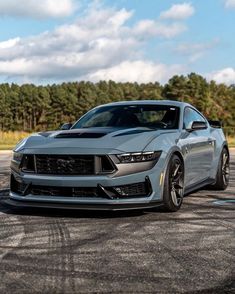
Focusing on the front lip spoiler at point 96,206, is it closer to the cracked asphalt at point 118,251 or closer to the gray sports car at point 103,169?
the gray sports car at point 103,169

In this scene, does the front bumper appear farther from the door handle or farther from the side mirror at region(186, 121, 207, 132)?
the door handle

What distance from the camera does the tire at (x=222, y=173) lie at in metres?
8.56

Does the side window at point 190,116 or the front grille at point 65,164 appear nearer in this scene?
the front grille at point 65,164

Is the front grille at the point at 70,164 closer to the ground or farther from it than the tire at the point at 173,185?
farther from it

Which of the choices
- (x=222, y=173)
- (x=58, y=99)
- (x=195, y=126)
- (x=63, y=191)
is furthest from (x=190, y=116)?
(x=58, y=99)

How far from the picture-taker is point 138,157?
5.84 meters

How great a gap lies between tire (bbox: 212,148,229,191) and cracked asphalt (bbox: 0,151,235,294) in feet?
6.38

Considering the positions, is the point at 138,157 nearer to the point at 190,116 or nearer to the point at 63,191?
the point at 63,191

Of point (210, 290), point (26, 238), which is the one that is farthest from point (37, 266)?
point (210, 290)

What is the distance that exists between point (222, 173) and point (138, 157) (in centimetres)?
318

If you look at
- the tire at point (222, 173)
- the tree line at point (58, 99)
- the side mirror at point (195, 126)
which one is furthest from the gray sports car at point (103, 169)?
the tree line at point (58, 99)

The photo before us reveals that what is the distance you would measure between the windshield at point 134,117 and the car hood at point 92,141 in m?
0.68

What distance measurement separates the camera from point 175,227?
5477 mm

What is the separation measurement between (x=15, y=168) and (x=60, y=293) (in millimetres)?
3137
